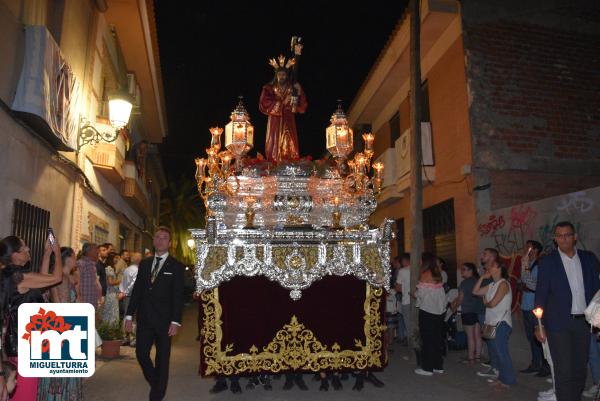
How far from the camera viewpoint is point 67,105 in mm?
7461

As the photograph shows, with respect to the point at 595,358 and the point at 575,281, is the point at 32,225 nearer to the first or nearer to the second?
the point at 575,281

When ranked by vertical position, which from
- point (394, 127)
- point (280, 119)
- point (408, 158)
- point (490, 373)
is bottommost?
point (490, 373)

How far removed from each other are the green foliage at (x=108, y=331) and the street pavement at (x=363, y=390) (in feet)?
1.40

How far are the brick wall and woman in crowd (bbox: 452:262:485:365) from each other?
2.52 m

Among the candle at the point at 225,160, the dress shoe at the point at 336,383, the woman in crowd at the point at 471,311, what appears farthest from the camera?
the woman in crowd at the point at 471,311

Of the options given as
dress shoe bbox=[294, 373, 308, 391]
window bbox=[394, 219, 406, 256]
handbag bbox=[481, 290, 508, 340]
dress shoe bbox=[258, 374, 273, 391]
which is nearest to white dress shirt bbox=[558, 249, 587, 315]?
handbag bbox=[481, 290, 508, 340]

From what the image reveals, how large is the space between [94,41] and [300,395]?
26.7 ft

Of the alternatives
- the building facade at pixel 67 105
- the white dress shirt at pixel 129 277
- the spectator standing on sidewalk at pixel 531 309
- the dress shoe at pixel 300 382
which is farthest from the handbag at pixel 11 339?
the spectator standing on sidewalk at pixel 531 309

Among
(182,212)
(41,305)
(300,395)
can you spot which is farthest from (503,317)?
(182,212)

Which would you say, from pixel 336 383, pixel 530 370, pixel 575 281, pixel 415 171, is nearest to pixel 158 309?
pixel 336 383

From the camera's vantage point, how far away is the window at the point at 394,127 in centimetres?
1656

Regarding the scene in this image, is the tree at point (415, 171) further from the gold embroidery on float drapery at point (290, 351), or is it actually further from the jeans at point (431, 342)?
the gold embroidery on float drapery at point (290, 351)

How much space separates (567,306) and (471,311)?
3.67 m

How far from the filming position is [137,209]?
66.6 ft
